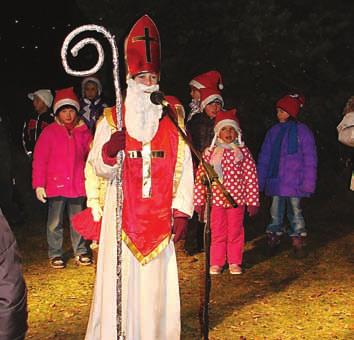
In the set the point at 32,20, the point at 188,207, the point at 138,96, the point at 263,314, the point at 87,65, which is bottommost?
the point at 263,314

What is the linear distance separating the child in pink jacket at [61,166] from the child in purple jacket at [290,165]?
2.30m

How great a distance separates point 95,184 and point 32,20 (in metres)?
15.3

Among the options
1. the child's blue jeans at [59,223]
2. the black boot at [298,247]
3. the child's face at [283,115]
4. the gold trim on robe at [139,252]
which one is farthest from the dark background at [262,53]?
the gold trim on robe at [139,252]

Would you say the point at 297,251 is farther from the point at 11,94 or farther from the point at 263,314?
the point at 11,94

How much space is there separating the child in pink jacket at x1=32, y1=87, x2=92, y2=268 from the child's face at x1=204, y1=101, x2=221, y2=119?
1511 mm

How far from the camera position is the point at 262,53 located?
12180 millimetres

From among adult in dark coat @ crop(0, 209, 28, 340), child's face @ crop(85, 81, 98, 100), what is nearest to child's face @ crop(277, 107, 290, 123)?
child's face @ crop(85, 81, 98, 100)

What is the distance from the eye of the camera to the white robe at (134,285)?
4.84 metres

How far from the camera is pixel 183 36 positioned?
13.1 m

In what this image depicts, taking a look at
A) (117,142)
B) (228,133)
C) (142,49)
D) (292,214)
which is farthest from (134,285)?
(292,214)

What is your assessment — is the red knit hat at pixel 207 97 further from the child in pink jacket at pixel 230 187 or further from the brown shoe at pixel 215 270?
the brown shoe at pixel 215 270

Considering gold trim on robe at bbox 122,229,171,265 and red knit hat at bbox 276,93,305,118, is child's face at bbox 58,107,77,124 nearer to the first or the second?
red knit hat at bbox 276,93,305,118

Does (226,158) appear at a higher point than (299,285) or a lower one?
higher

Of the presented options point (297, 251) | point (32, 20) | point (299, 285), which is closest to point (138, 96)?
point (299, 285)
